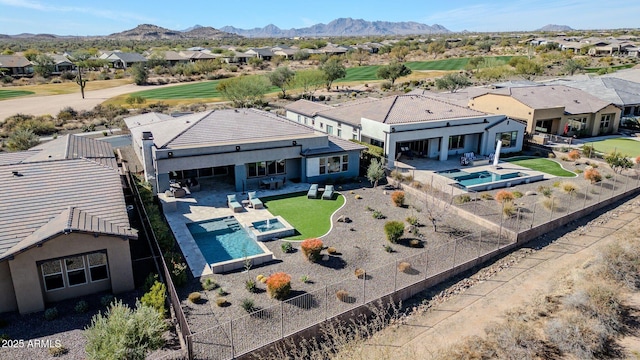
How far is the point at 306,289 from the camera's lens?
2038 centimetres

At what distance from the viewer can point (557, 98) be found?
173ft

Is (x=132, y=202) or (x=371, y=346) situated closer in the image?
(x=371, y=346)

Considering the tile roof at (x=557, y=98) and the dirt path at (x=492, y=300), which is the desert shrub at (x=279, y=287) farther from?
the tile roof at (x=557, y=98)

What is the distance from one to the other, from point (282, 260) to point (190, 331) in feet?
23.0

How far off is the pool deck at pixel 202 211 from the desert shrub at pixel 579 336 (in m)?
15.2

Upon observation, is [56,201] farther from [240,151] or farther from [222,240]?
[240,151]

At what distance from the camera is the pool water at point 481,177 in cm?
3569

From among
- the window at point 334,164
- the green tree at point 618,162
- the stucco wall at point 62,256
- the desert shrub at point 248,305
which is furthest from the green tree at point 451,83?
the stucco wall at point 62,256

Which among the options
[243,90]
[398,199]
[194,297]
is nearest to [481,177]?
[398,199]

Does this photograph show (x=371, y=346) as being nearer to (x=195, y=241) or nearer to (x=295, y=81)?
(x=195, y=241)

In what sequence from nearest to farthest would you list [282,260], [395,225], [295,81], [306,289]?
1. [306,289]
2. [282,260]
3. [395,225]
4. [295,81]

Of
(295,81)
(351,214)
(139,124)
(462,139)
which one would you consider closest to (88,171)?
(351,214)

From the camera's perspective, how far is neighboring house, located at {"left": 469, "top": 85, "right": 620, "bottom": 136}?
48.9 meters

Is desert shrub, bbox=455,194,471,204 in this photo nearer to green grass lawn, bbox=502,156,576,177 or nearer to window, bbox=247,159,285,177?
green grass lawn, bbox=502,156,576,177
